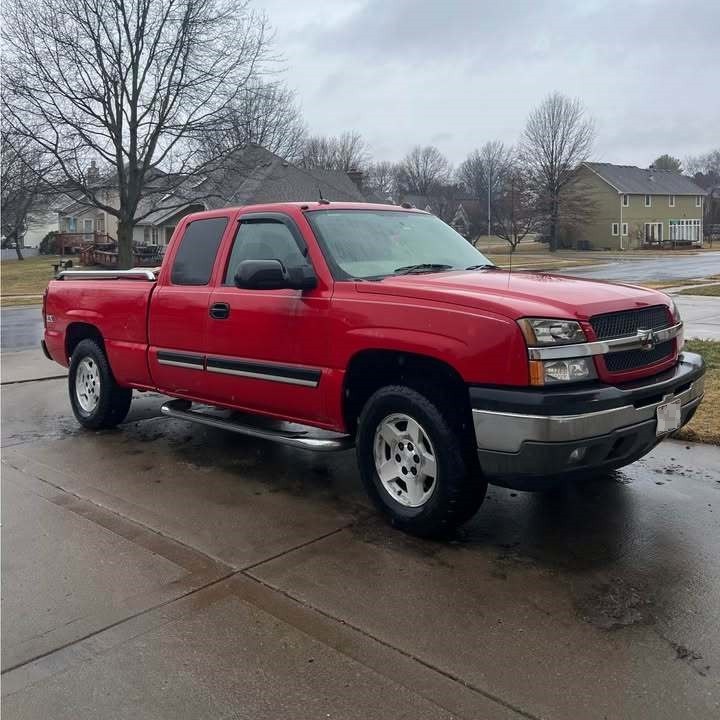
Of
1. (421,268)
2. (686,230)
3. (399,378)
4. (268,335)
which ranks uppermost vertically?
(686,230)

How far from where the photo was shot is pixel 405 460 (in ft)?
14.9

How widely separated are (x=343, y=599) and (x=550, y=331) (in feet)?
5.49

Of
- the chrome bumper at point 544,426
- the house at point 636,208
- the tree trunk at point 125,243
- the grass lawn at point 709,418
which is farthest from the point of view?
the house at point 636,208

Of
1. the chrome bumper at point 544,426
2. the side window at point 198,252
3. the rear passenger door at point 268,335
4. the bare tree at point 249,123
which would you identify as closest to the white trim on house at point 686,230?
the bare tree at point 249,123

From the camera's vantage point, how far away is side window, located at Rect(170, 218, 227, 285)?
5.92 metres

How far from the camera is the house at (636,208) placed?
6962 cm

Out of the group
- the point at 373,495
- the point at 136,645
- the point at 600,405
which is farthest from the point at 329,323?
the point at 136,645

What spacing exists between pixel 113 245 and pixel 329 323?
45.3 m

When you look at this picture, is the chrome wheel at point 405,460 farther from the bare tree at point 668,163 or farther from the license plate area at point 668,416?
the bare tree at point 668,163

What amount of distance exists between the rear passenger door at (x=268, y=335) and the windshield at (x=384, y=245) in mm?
197

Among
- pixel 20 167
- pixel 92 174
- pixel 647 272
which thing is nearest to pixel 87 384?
pixel 20 167

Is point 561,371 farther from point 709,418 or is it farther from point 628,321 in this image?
point 709,418

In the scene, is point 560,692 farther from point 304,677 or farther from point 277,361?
point 277,361

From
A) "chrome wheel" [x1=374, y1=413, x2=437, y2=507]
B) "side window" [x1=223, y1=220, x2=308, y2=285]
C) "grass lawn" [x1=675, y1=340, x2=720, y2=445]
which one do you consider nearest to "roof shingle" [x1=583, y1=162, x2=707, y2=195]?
"grass lawn" [x1=675, y1=340, x2=720, y2=445]
